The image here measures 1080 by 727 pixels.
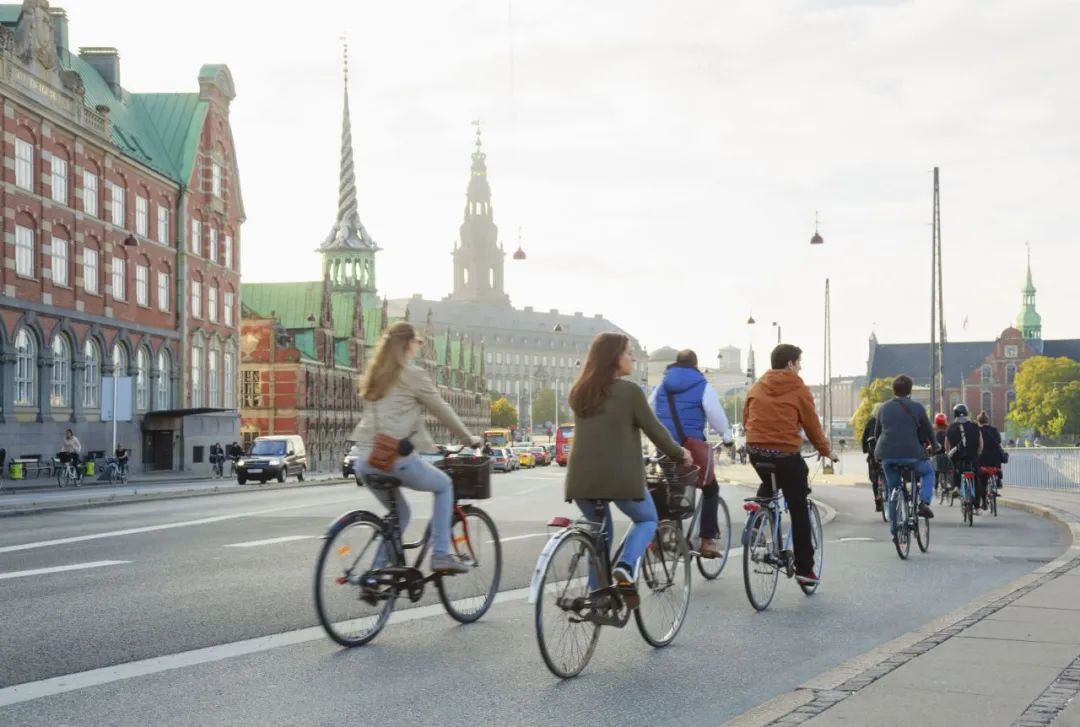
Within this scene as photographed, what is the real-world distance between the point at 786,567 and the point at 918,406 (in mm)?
4229

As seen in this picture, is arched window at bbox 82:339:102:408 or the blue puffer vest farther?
arched window at bbox 82:339:102:408

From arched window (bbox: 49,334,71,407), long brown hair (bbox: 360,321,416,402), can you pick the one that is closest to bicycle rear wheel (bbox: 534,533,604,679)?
long brown hair (bbox: 360,321,416,402)

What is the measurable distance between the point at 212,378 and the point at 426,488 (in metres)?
54.8

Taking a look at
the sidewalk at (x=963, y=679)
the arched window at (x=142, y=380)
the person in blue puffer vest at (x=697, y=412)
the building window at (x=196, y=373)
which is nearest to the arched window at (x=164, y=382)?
the arched window at (x=142, y=380)

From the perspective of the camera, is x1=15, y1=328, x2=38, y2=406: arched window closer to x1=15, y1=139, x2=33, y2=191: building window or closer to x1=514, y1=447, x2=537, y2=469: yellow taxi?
x1=15, y1=139, x2=33, y2=191: building window

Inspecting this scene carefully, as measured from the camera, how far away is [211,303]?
202 ft

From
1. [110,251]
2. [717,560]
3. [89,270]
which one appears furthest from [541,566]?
[110,251]

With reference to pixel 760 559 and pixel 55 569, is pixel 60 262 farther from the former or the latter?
pixel 760 559

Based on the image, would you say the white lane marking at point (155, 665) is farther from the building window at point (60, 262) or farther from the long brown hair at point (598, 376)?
the building window at point (60, 262)

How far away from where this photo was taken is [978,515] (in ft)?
72.3

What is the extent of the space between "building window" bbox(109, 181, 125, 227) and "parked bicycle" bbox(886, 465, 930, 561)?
138 ft

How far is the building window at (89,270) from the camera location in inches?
1880

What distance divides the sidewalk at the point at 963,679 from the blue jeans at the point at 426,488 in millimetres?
2690

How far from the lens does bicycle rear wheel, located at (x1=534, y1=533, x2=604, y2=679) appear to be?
6.86 m
